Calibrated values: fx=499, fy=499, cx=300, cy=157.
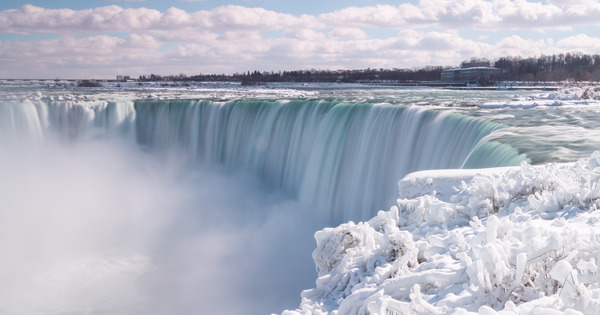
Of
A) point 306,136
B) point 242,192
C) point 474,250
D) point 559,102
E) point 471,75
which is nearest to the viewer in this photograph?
point 474,250

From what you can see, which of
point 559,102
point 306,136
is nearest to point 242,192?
point 306,136

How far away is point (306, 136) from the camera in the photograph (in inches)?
781

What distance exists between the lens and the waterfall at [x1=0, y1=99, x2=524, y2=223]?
13047 mm

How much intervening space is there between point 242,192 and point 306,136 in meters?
3.75

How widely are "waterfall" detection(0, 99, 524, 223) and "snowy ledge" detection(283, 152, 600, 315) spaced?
10.5 feet

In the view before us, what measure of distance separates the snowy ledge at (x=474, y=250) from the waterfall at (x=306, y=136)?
3.21 meters

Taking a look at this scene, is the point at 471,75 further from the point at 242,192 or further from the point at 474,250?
the point at 474,250

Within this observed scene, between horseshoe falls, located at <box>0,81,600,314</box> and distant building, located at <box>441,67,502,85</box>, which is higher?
distant building, located at <box>441,67,502,85</box>

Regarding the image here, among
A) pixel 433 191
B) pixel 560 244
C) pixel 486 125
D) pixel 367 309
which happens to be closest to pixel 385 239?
pixel 367 309

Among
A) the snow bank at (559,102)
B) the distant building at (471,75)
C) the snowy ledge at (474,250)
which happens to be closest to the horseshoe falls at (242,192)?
the snowy ledge at (474,250)

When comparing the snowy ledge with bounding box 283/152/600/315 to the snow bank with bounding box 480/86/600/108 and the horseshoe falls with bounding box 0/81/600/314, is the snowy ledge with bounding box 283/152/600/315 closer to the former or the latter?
the horseshoe falls with bounding box 0/81/600/314

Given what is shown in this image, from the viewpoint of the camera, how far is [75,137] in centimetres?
2344

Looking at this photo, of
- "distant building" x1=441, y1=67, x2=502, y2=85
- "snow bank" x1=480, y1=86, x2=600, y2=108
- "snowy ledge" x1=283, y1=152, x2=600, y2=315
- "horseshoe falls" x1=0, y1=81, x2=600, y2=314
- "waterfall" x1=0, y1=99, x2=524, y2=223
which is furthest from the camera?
"distant building" x1=441, y1=67, x2=502, y2=85

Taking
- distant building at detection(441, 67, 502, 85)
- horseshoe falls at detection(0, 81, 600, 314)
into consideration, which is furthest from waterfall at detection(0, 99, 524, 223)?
distant building at detection(441, 67, 502, 85)
